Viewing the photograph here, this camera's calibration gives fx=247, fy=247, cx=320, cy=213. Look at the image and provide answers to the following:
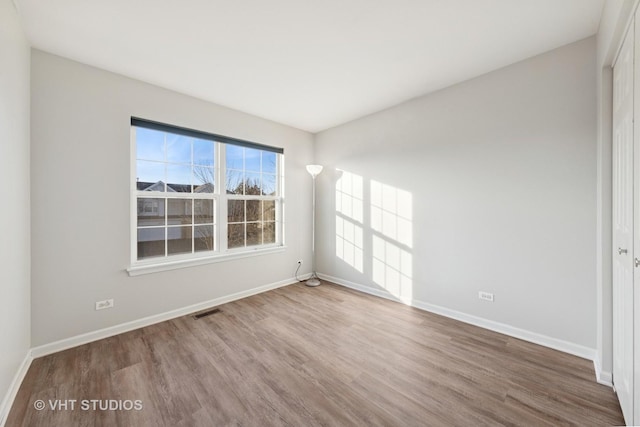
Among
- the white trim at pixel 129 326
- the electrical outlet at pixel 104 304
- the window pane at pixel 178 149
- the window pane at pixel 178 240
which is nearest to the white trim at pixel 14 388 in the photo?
the white trim at pixel 129 326

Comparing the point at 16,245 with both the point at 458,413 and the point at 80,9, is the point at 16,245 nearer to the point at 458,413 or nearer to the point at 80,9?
the point at 80,9

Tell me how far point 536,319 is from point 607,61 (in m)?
2.15

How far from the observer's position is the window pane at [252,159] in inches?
146

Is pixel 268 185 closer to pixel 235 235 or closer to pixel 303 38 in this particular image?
pixel 235 235

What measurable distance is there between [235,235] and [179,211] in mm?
824

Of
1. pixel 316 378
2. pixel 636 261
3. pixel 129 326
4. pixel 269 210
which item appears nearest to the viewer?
pixel 636 261

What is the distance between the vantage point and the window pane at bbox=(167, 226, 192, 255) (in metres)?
3.00

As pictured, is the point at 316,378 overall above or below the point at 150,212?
below

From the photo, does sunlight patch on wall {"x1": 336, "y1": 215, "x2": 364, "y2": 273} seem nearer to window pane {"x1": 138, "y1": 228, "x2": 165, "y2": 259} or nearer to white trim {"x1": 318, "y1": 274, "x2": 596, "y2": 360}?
white trim {"x1": 318, "y1": 274, "x2": 596, "y2": 360}

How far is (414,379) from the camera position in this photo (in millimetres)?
1858

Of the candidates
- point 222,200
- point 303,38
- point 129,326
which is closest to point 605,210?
point 303,38

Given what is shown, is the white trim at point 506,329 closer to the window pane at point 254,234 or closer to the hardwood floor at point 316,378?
the hardwood floor at point 316,378

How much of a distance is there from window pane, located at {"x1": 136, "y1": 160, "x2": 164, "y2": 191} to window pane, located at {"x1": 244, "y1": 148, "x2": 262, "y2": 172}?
112cm

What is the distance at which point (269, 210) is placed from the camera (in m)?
4.05
